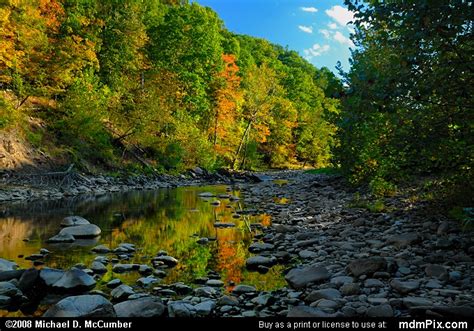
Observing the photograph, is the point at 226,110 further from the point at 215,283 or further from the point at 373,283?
the point at 373,283

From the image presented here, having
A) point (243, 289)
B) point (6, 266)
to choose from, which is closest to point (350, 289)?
point (243, 289)

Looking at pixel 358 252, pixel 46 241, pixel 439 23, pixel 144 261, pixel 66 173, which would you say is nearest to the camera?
pixel 439 23

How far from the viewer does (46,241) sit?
8281 millimetres

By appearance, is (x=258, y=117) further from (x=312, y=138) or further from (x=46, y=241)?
(x=46, y=241)

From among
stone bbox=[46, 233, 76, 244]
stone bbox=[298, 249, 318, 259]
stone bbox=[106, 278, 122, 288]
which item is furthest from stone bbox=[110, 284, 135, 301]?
stone bbox=[46, 233, 76, 244]

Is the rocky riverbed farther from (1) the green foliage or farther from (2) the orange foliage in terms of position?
(2) the orange foliage

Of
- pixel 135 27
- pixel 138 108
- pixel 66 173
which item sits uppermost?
pixel 135 27

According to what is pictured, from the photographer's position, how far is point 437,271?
15.8 feet

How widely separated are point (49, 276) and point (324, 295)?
12.0ft

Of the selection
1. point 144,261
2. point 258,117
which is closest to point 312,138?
point 258,117

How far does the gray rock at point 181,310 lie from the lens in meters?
4.32

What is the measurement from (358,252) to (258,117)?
112ft

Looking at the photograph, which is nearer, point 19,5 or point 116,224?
point 116,224

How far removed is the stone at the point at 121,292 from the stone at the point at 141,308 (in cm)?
50
